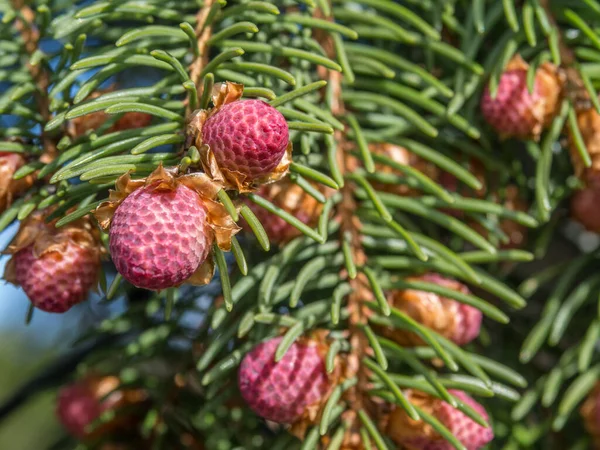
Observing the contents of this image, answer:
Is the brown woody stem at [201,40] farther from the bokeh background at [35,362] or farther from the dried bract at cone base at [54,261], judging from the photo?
the bokeh background at [35,362]

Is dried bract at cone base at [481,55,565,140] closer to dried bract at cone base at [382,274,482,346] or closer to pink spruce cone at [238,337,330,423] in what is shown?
dried bract at cone base at [382,274,482,346]

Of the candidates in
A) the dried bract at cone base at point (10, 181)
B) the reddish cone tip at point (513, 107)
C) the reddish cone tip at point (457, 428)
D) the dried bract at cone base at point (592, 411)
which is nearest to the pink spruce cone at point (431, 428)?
the reddish cone tip at point (457, 428)

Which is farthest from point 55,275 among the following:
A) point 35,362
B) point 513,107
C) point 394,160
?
point 35,362

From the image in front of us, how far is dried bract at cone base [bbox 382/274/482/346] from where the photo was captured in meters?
0.60

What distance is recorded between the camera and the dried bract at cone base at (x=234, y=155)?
17.8 inches

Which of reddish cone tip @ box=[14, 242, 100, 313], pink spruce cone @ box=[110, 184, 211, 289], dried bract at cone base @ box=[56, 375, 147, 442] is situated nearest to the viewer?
pink spruce cone @ box=[110, 184, 211, 289]

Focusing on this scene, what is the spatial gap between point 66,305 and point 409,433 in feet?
0.90

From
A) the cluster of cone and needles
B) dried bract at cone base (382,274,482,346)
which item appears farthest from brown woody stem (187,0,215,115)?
dried bract at cone base (382,274,482,346)

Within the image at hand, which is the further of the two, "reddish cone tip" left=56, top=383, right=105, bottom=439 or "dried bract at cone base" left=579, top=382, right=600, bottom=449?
"reddish cone tip" left=56, top=383, right=105, bottom=439

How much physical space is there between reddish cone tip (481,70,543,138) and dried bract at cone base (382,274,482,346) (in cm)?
15

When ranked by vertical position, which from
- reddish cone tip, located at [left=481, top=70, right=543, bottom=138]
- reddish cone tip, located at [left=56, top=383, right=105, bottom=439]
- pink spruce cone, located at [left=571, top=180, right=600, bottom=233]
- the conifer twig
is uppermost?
reddish cone tip, located at [left=481, top=70, right=543, bottom=138]

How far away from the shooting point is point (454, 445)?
0.52 meters

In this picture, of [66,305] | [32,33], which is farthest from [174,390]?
[32,33]

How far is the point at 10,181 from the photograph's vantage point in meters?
0.56
